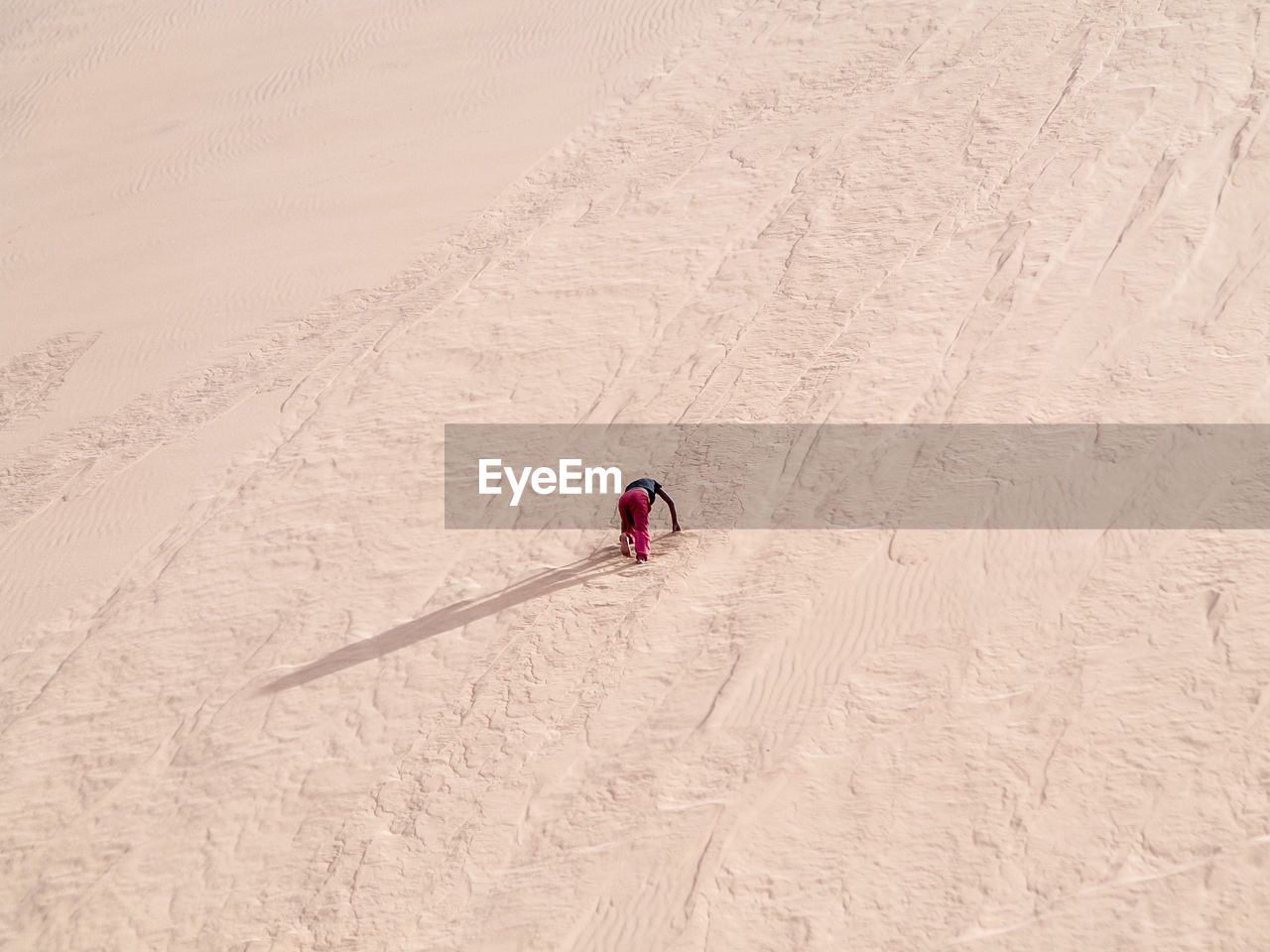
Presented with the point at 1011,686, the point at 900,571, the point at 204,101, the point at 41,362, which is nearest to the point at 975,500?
the point at 900,571

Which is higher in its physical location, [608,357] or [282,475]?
[608,357]

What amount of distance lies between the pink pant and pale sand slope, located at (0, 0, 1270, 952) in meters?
0.21

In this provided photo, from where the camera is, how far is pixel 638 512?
8062 millimetres

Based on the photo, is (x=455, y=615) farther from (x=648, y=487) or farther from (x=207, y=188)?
(x=207, y=188)

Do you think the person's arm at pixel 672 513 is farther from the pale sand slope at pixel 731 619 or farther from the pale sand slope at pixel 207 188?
the pale sand slope at pixel 207 188

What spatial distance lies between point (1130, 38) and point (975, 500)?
258 inches

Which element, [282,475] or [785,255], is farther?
[785,255]

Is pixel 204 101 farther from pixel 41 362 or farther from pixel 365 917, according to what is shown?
pixel 365 917

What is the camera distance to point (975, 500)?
8.29m
